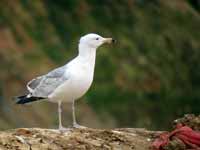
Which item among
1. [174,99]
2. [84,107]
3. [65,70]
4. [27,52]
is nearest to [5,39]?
[27,52]

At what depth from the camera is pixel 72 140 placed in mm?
12344

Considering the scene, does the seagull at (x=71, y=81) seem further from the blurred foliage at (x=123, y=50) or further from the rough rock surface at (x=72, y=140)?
the blurred foliage at (x=123, y=50)

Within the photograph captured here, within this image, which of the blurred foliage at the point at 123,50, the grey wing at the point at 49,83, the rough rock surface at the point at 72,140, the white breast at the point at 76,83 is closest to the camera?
the rough rock surface at the point at 72,140

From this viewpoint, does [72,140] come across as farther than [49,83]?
No

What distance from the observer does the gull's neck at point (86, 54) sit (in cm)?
1353

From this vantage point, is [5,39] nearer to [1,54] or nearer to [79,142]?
[1,54]

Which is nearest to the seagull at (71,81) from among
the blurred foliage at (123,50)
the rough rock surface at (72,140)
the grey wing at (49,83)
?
the grey wing at (49,83)

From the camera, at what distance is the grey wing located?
13.5m

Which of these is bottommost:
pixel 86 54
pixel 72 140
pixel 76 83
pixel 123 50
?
pixel 72 140

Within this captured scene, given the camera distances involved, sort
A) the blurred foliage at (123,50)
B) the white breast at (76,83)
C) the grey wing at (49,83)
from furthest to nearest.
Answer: the blurred foliage at (123,50) → the grey wing at (49,83) → the white breast at (76,83)

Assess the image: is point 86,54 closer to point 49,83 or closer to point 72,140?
point 49,83

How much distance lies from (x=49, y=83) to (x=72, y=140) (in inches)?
58.7

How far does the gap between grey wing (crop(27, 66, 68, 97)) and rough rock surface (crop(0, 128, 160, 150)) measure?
98 centimetres

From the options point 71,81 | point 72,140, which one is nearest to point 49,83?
point 71,81
